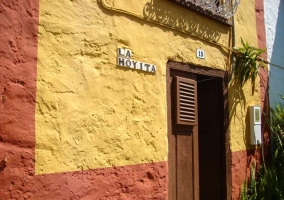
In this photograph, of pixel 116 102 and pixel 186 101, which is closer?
pixel 116 102

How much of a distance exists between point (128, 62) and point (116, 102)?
1.39 feet

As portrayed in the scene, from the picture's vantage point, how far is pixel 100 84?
3.12 m

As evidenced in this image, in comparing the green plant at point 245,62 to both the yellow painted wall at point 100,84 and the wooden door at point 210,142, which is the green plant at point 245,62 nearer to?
the wooden door at point 210,142

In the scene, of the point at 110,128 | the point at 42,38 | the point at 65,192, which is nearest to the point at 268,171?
the point at 110,128

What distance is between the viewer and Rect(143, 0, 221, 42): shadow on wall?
3.72 m

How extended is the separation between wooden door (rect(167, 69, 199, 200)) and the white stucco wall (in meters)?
2.27

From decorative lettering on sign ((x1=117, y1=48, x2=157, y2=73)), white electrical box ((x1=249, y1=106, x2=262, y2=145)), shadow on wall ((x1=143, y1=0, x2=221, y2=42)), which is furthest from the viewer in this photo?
white electrical box ((x1=249, y1=106, x2=262, y2=145))

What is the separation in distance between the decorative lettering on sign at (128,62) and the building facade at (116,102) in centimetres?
1

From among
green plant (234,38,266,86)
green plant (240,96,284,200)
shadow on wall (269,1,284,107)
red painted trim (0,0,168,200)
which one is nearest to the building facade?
red painted trim (0,0,168,200)

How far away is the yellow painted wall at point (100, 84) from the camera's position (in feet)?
9.08

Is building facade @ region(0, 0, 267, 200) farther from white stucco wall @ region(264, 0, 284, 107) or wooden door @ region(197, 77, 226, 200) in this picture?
white stucco wall @ region(264, 0, 284, 107)

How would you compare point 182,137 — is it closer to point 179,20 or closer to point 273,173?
point 179,20

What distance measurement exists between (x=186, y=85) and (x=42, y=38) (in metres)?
1.89

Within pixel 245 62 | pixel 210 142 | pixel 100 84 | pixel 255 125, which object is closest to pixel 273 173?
pixel 255 125
